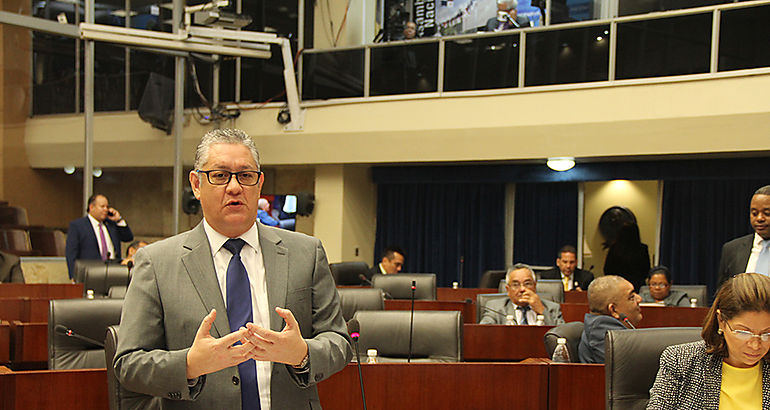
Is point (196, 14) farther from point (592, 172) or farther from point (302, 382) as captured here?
point (302, 382)

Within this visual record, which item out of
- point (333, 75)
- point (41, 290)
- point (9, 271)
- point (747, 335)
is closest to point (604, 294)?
point (747, 335)

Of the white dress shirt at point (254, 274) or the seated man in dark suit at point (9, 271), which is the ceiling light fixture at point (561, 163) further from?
the white dress shirt at point (254, 274)

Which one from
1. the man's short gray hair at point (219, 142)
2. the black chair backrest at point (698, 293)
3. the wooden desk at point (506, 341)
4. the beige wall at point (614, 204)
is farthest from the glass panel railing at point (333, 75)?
the man's short gray hair at point (219, 142)

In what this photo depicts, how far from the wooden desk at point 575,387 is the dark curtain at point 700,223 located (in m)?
6.74

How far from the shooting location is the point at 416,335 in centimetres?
353

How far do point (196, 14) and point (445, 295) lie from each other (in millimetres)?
4453

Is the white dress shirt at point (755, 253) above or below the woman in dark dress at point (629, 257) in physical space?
above

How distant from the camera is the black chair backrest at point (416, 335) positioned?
3.48m

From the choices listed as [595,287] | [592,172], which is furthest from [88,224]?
[592,172]

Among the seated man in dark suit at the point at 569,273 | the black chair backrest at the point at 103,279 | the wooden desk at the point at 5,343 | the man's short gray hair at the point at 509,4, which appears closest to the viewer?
the wooden desk at the point at 5,343

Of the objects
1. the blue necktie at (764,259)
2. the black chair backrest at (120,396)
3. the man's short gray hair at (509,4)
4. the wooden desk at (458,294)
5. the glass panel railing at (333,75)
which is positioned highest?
the man's short gray hair at (509,4)

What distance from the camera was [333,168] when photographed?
33.2 feet

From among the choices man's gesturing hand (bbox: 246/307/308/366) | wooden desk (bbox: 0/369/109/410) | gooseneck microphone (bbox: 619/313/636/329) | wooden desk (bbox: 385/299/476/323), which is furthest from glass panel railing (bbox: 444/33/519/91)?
man's gesturing hand (bbox: 246/307/308/366)

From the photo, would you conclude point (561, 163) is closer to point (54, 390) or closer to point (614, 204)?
point (614, 204)
